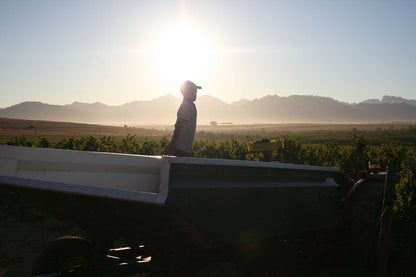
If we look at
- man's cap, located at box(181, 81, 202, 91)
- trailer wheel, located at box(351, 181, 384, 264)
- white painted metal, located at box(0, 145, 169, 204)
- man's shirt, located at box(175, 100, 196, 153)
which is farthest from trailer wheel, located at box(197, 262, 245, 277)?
→ man's cap, located at box(181, 81, 202, 91)

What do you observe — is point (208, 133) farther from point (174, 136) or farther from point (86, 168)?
point (86, 168)

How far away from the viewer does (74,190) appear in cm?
267

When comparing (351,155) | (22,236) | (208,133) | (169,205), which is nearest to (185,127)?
(169,205)

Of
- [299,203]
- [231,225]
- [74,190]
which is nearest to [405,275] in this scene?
[299,203]

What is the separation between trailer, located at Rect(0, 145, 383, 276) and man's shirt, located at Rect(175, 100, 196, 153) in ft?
1.31

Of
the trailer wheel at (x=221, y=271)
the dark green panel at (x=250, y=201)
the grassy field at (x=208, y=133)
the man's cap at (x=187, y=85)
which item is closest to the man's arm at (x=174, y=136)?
the man's cap at (x=187, y=85)

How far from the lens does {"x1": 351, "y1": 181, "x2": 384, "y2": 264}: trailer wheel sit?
4340mm

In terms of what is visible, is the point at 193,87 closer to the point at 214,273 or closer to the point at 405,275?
the point at 214,273

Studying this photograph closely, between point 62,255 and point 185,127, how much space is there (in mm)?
2061

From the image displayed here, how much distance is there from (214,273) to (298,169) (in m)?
1.58

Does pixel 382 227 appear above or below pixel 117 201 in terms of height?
below

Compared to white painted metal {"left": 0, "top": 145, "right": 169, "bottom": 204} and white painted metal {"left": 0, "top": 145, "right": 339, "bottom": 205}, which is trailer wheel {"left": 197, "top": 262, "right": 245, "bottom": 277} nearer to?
white painted metal {"left": 0, "top": 145, "right": 339, "bottom": 205}

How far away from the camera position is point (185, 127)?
15.1 ft

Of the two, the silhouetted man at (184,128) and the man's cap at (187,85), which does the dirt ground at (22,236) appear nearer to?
the silhouetted man at (184,128)
